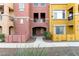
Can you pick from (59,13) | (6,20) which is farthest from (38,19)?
(6,20)

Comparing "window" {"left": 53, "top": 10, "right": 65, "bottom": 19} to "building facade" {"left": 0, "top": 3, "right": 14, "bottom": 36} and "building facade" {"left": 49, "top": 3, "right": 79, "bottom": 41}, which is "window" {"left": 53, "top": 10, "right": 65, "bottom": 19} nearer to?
"building facade" {"left": 49, "top": 3, "right": 79, "bottom": 41}

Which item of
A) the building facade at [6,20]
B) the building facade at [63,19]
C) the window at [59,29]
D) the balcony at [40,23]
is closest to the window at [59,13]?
the building facade at [63,19]

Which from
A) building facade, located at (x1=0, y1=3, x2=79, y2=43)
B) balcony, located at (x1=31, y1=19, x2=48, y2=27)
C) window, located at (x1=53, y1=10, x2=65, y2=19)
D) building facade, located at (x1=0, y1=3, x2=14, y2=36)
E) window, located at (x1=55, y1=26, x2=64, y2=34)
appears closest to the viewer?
building facade, located at (x1=0, y1=3, x2=14, y2=36)

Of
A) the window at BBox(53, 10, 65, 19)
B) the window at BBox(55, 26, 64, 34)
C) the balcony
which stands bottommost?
A: the window at BBox(55, 26, 64, 34)

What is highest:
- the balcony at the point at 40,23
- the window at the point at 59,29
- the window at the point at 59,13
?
the window at the point at 59,13

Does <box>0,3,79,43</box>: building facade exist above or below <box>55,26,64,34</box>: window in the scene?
above

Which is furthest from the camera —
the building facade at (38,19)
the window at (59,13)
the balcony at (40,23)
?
the window at (59,13)

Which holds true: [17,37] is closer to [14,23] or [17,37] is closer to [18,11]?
[14,23]

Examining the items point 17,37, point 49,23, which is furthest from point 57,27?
point 17,37

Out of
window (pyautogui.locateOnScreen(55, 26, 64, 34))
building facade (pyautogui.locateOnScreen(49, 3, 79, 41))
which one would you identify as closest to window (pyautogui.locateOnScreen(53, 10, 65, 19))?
building facade (pyautogui.locateOnScreen(49, 3, 79, 41))

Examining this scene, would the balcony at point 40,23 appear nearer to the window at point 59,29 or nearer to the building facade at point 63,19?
the building facade at point 63,19

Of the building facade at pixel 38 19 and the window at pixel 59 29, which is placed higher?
the building facade at pixel 38 19

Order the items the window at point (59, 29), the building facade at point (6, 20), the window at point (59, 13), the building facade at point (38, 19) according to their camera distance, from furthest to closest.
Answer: the window at point (59, 13), the window at point (59, 29), the building facade at point (38, 19), the building facade at point (6, 20)

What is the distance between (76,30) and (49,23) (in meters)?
1.26
